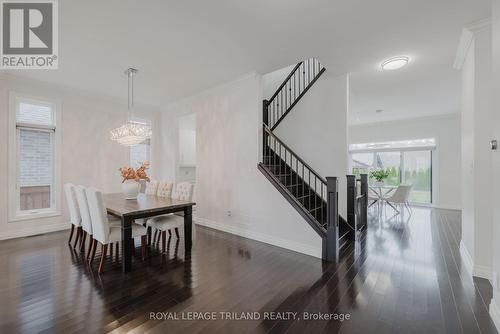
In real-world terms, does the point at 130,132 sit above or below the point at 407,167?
above

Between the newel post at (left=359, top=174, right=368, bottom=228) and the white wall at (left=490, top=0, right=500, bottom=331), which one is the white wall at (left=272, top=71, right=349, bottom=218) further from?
the white wall at (left=490, top=0, right=500, bottom=331)

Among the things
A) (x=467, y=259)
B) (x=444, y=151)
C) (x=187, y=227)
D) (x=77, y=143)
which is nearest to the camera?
(x=467, y=259)

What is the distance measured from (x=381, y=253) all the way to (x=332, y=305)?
1.77 meters

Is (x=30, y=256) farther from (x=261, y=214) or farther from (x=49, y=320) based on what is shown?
(x=261, y=214)

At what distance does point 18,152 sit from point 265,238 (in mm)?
4903

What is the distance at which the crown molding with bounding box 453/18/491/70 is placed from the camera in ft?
8.40

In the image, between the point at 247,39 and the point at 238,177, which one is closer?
the point at 247,39

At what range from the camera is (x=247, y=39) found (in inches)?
118

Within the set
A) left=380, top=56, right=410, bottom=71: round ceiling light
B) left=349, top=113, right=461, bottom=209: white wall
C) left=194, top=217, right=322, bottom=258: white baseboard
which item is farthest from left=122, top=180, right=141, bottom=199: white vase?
left=349, top=113, right=461, bottom=209: white wall

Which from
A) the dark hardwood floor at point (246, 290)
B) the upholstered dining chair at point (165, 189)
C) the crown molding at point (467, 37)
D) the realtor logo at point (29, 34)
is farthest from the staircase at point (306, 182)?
the realtor logo at point (29, 34)

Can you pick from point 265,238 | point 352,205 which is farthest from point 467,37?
point 265,238

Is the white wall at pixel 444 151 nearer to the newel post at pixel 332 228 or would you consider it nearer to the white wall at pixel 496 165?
the newel post at pixel 332 228

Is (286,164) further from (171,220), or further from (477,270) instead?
(477,270)

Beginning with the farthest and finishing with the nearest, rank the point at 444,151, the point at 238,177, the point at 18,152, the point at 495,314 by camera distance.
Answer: the point at 444,151 < the point at 238,177 < the point at 18,152 < the point at 495,314
